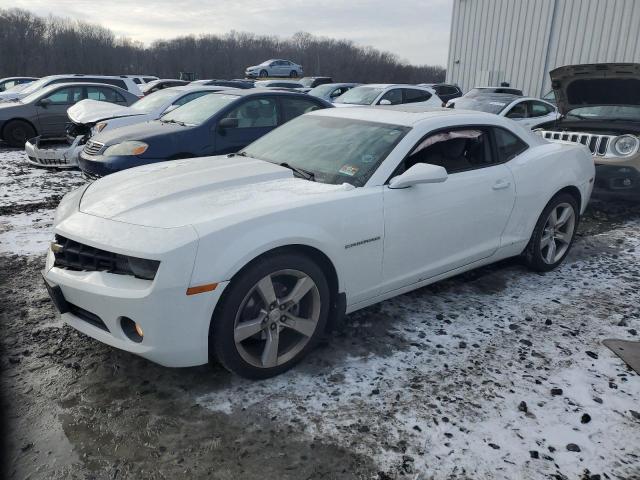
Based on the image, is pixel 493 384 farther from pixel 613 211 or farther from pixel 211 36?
pixel 211 36

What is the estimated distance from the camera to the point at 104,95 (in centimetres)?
1149

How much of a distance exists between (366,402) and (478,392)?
65cm

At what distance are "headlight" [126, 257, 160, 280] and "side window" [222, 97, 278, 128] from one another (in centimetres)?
446

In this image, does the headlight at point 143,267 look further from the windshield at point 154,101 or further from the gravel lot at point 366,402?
the windshield at point 154,101

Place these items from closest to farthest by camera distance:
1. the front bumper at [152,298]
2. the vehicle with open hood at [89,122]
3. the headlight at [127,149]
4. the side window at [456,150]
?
the front bumper at [152,298] → the side window at [456,150] → the headlight at [127,149] → the vehicle with open hood at [89,122]

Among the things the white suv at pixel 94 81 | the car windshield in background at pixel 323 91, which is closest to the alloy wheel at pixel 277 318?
the white suv at pixel 94 81

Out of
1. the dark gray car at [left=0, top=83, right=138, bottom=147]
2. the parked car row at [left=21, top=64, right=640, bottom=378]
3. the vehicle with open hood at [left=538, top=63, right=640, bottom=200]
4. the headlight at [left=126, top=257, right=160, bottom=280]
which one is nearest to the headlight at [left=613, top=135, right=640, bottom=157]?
the vehicle with open hood at [left=538, top=63, right=640, bottom=200]

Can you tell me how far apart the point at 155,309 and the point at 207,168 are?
56.3 inches

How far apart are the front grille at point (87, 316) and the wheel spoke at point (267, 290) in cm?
83

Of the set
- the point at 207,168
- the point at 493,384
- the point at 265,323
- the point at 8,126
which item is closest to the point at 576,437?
the point at 493,384

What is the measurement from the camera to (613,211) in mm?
6855

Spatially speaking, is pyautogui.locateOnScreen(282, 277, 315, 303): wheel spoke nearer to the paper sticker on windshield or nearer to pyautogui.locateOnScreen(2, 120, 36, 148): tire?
the paper sticker on windshield

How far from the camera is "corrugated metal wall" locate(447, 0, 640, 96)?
17.5 metres

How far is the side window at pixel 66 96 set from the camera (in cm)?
1104
